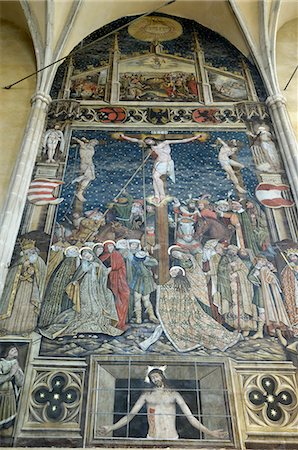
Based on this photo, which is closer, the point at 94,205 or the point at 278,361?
the point at 278,361

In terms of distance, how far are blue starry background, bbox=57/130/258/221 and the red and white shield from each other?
0.15 m

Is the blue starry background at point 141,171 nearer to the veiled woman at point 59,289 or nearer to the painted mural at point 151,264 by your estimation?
the painted mural at point 151,264

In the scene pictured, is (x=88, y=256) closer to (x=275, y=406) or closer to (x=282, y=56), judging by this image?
(x=275, y=406)

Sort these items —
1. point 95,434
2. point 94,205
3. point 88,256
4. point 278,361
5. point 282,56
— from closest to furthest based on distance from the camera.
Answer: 1. point 95,434
2. point 278,361
3. point 88,256
4. point 94,205
5. point 282,56

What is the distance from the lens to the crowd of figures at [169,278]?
7645 millimetres

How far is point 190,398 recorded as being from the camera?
689 cm

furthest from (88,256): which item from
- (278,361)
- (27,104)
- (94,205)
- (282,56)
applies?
(282,56)

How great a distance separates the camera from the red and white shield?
922cm

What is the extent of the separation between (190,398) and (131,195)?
3.76 metres

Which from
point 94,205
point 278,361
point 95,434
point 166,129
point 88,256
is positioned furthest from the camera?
point 166,129

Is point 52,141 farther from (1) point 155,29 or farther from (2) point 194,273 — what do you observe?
(1) point 155,29

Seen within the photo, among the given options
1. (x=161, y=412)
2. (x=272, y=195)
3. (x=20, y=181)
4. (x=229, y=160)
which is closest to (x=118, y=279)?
(x=161, y=412)

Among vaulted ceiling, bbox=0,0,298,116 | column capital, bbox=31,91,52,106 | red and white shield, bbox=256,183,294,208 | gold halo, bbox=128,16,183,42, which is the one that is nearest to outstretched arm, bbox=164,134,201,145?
red and white shield, bbox=256,183,294,208

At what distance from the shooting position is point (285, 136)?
1007 centimetres
